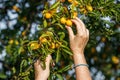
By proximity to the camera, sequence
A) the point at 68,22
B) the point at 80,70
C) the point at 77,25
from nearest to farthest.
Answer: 1. the point at 80,70
2. the point at 77,25
3. the point at 68,22

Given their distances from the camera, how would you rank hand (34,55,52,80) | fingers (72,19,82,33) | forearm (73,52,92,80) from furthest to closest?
hand (34,55,52,80) → fingers (72,19,82,33) → forearm (73,52,92,80)

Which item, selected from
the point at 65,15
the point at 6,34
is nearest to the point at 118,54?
the point at 6,34

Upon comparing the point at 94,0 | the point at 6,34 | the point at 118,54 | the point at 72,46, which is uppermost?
the point at 94,0

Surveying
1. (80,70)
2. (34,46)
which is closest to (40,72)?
(34,46)

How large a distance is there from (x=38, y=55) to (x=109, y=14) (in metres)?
0.64

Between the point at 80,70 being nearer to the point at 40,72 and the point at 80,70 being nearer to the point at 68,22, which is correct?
the point at 40,72

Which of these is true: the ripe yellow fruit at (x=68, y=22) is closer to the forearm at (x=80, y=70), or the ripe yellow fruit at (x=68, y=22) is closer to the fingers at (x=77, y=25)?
the fingers at (x=77, y=25)

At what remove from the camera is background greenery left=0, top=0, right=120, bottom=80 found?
8.57 feet

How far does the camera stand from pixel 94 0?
2.80 metres

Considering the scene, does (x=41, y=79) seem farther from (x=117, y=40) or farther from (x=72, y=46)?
(x=117, y=40)

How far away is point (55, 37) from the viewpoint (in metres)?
2.60

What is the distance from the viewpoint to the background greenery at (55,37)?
261 centimetres

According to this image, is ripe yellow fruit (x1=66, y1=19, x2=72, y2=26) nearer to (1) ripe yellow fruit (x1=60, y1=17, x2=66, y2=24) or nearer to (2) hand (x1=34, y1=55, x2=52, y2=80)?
(1) ripe yellow fruit (x1=60, y1=17, x2=66, y2=24)

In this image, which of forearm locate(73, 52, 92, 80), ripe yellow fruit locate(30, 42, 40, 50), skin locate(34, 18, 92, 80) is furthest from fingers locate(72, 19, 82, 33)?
ripe yellow fruit locate(30, 42, 40, 50)
